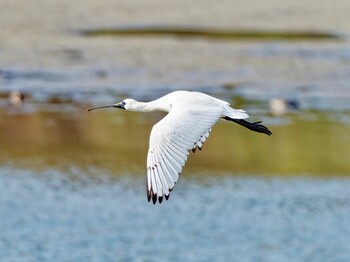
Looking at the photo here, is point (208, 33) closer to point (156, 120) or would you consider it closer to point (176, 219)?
point (156, 120)

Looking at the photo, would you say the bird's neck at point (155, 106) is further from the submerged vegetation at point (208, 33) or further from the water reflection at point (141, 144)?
the submerged vegetation at point (208, 33)

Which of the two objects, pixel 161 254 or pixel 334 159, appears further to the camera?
pixel 334 159

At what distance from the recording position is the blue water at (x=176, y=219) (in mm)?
10742

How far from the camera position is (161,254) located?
10570 mm

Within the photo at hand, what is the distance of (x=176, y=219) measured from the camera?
11.7 m

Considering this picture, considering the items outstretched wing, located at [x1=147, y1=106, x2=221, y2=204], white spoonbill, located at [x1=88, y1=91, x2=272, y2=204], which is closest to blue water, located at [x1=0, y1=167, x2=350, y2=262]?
white spoonbill, located at [x1=88, y1=91, x2=272, y2=204]

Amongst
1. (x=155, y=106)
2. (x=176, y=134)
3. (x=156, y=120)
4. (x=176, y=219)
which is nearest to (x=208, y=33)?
(x=156, y=120)

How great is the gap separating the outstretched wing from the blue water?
4.47 meters

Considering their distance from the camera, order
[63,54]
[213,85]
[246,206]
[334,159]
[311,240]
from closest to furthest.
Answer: [311,240], [246,206], [334,159], [213,85], [63,54]

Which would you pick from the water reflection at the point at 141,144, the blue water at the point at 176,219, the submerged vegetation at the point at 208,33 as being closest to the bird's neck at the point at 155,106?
the blue water at the point at 176,219

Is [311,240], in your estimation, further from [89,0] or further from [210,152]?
[89,0]

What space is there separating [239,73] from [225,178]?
6661mm

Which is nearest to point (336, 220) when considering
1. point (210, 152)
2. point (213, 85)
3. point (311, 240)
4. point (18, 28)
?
point (311, 240)

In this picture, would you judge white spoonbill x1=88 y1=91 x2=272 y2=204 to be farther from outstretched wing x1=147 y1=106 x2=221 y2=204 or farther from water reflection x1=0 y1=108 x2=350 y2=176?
water reflection x1=0 y1=108 x2=350 y2=176
